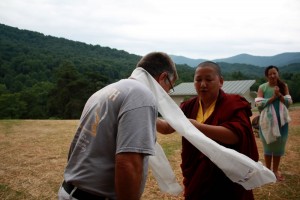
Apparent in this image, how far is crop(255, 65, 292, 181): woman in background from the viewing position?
15.6ft

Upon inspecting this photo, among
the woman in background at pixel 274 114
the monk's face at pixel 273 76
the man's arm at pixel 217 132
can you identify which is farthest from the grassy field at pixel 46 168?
the man's arm at pixel 217 132

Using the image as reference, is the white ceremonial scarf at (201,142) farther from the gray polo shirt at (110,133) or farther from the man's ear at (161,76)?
the gray polo shirt at (110,133)

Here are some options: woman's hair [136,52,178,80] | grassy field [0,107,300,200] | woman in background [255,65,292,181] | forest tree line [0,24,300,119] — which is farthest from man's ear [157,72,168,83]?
forest tree line [0,24,300,119]

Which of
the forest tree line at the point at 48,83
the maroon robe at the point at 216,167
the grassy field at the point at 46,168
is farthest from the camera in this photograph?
the forest tree line at the point at 48,83

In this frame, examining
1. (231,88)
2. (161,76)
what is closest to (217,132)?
(161,76)

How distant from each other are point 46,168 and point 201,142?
4.78 m

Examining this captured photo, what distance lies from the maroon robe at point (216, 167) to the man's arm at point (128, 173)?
1166 millimetres

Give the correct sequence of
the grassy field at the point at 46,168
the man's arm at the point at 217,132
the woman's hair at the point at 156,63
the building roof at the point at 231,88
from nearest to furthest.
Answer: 1. the woman's hair at the point at 156,63
2. the man's arm at the point at 217,132
3. the grassy field at the point at 46,168
4. the building roof at the point at 231,88

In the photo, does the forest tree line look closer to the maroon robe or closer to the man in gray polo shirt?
the maroon robe

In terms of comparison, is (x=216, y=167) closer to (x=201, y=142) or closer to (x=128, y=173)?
(x=201, y=142)

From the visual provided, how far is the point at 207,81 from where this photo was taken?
2.60 metres

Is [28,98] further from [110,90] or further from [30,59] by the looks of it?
[110,90]

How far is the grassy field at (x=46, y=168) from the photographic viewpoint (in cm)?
440

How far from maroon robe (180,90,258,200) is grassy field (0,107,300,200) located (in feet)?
6.09
